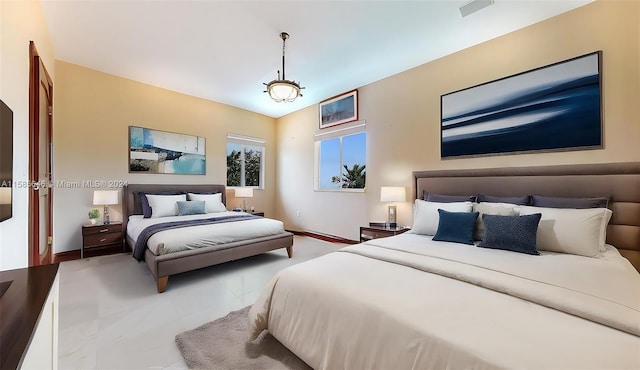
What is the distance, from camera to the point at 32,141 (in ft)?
7.77

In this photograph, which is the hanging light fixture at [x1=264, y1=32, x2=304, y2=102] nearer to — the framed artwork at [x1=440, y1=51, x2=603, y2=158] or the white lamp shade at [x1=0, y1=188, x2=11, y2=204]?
the framed artwork at [x1=440, y1=51, x2=603, y2=158]

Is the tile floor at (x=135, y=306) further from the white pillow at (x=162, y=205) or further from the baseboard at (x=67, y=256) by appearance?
the white pillow at (x=162, y=205)

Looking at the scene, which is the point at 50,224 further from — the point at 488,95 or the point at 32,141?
the point at 488,95

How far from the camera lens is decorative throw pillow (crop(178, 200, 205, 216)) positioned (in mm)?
4102

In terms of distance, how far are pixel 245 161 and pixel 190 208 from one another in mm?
1968

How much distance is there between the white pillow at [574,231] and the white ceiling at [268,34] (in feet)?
6.62

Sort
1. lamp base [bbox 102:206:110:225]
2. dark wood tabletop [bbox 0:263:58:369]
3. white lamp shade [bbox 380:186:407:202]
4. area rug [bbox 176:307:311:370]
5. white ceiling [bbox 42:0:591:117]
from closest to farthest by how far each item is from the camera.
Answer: dark wood tabletop [bbox 0:263:58:369], area rug [bbox 176:307:311:370], white ceiling [bbox 42:0:591:117], white lamp shade [bbox 380:186:407:202], lamp base [bbox 102:206:110:225]

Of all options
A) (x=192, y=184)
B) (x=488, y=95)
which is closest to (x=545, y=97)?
(x=488, y=95)

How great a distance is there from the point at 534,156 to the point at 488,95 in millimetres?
878

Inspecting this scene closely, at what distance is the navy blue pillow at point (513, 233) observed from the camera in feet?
6.62

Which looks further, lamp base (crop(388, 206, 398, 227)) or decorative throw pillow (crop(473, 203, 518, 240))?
lamp base (crop(388, 206, 398, 227))

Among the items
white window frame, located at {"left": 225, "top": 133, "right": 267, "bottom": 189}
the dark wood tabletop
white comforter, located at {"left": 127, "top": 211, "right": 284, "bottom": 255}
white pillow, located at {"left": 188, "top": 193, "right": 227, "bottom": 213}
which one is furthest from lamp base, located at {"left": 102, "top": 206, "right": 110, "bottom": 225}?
the dark wood tabletop

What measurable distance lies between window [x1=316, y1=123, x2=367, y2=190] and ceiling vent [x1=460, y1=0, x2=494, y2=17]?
6.94 ft

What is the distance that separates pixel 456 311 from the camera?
1141 millimetres
